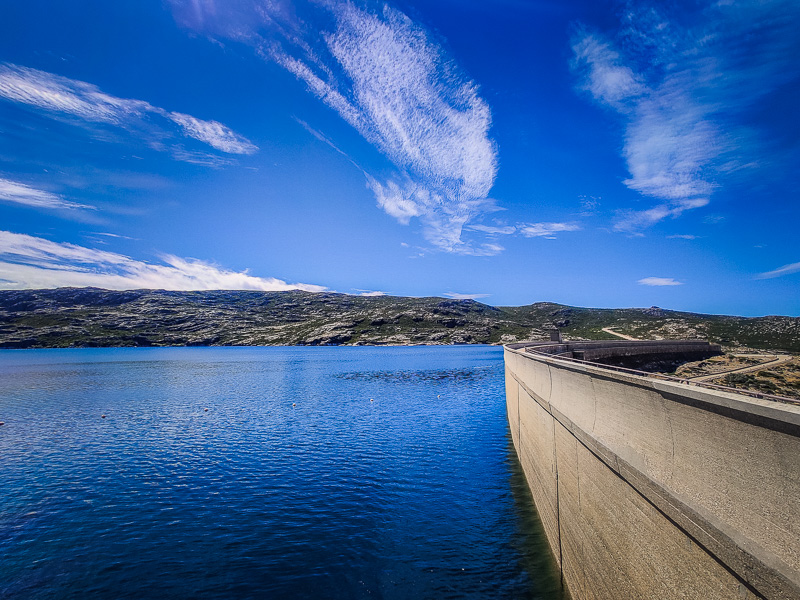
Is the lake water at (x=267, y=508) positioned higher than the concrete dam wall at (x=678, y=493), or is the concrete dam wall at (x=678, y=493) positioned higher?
the concrete dam wall at (x=678, y=493)

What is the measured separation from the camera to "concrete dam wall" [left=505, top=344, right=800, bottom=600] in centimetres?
425

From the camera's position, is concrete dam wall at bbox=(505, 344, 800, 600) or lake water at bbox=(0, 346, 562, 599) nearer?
concrete dam wall at bbox=(505, 344, 800, 600)

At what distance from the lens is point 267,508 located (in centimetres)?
1666

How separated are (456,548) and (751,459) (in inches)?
441

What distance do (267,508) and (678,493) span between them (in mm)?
15523

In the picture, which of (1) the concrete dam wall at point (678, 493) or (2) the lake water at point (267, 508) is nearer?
(1) the concrete dam wall at point (678, 493)

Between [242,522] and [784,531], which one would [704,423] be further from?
[242,522]

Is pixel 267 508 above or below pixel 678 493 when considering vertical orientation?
below

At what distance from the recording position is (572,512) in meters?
10.6

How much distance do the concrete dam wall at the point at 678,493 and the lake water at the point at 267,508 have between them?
4299 millimetres

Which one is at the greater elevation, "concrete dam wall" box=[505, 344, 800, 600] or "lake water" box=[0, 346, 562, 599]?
"concrete dam wall" box=[505, 344, 800, 600]

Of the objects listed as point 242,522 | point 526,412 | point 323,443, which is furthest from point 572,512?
point 323,443

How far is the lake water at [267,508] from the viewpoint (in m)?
11.8

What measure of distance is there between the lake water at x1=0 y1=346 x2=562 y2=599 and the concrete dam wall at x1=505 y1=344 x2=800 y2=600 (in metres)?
4.30
